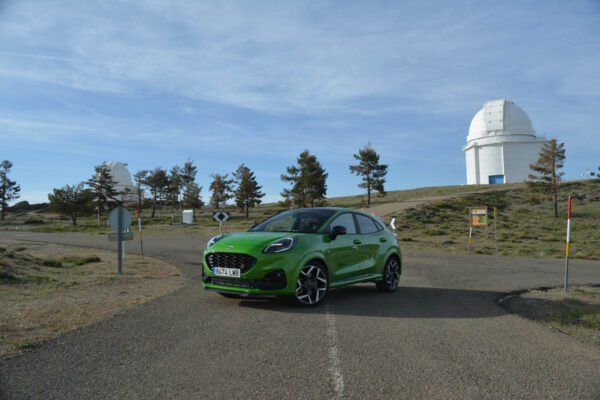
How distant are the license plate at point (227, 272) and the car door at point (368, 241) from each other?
2.50 m

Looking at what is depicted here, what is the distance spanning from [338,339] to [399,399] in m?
1.74

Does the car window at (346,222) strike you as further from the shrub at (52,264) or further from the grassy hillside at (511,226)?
the grassy hillside at (511,226)

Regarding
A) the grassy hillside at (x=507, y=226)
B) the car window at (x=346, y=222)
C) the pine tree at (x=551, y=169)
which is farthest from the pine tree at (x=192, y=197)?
the car window at (x=346, y=222)

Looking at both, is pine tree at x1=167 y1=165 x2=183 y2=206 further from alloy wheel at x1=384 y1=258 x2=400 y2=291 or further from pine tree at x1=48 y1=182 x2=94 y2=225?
alloy wheel at x1=384 y1=258 x2=400 y2=291

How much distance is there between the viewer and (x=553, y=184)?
155 feet

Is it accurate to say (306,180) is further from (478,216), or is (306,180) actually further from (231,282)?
(231,282)

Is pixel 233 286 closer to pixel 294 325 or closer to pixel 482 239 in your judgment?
pixel 294 325

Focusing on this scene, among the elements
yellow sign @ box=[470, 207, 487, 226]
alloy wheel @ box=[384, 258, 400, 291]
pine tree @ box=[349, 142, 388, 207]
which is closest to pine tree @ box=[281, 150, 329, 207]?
pine tree @ box=[349, 142, 388, 207]

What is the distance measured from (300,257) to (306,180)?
45.3m

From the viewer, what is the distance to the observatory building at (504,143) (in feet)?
237

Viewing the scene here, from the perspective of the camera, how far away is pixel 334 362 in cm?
418

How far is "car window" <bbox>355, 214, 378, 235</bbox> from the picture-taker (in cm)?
845

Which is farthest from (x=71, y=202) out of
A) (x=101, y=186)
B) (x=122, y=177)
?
(x=122, y=177)

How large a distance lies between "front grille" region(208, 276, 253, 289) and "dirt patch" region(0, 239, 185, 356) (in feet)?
4.87
